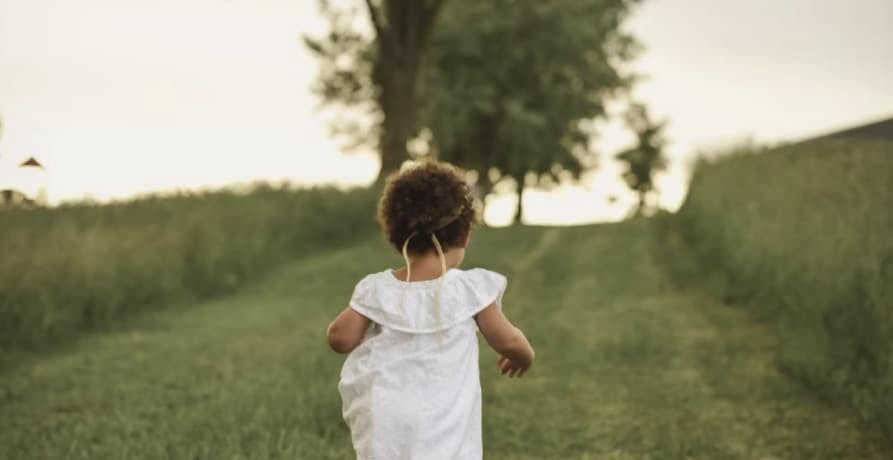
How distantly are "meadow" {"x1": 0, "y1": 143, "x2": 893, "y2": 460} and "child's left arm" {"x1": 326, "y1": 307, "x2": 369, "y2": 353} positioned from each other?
178 centimetres

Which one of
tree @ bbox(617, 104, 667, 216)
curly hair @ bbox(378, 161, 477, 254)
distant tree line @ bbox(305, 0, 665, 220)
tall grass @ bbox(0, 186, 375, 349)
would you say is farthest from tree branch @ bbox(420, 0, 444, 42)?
tree @ bbox(617, 104, 667, 216)

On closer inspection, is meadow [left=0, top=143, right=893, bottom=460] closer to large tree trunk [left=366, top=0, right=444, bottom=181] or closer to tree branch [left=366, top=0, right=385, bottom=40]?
tree branch [left=366, top=0, right=385, bottom=40]

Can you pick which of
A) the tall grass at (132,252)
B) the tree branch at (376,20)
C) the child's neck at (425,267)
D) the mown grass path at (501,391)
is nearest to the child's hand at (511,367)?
the child's neck at (425,267)

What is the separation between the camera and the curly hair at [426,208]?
3521 millimetres

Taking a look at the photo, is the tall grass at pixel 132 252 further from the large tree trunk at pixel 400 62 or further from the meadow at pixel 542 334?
the large tree trunk at pixel 400 62

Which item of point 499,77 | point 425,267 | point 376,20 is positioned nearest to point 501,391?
point 425,267

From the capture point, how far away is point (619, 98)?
3934 centimetres

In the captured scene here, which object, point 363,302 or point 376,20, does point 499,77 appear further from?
point 363,302

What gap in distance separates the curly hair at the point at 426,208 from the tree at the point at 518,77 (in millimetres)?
30403

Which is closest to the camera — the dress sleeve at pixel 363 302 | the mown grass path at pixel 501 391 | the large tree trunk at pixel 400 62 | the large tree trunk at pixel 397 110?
the dress sleeve at pixel 363 302

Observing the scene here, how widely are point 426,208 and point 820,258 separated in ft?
18.2

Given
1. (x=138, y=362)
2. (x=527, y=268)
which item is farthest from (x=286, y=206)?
(x=138, y=362)

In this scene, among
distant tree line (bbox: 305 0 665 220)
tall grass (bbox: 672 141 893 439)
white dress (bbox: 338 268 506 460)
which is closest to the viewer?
white dress (bbox: 338 268 506 460)

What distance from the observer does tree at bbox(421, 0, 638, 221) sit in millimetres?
34500
